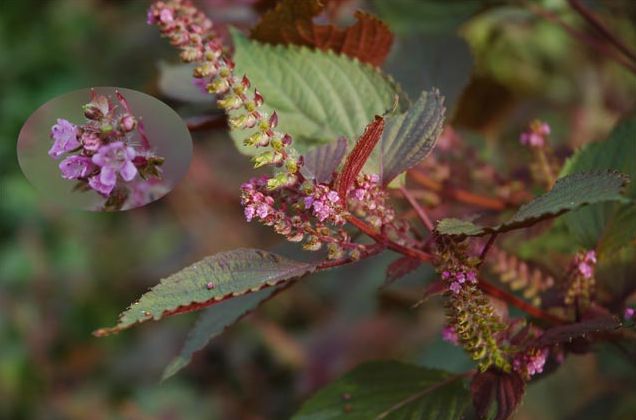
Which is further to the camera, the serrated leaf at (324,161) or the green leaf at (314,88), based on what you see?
the green leaf at (314,88)

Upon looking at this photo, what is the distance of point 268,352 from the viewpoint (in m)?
1.51

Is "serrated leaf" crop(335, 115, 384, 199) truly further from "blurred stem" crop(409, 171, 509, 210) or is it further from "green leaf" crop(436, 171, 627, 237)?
"blurred stem" crop(409, 171, 509, 210)

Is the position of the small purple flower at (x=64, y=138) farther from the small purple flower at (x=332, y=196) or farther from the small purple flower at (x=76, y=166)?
the small purple flower at (x=332, y=196)

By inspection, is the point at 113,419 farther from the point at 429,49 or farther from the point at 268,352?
the point at 429,49

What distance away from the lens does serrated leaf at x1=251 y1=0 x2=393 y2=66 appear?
0.60 meters

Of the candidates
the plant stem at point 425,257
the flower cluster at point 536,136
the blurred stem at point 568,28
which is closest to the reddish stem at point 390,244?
the plant stem at point 425,257

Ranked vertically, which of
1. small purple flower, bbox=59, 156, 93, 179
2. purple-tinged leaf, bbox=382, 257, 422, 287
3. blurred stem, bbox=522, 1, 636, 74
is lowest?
purple-tinged leaf, bbox=382, 257, 422, 287

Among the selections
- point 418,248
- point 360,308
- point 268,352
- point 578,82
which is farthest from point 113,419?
point 418,248

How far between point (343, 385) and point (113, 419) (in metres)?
1.06

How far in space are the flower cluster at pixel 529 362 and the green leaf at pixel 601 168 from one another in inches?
5.3

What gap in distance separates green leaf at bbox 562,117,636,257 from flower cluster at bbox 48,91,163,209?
33cm

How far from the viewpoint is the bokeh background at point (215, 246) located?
99cm

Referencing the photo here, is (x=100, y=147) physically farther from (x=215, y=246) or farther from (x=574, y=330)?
(x=215, y=246)

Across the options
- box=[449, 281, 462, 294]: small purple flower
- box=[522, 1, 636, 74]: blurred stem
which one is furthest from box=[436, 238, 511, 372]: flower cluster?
box=[522, 1, 636, 74]: blurred stem
